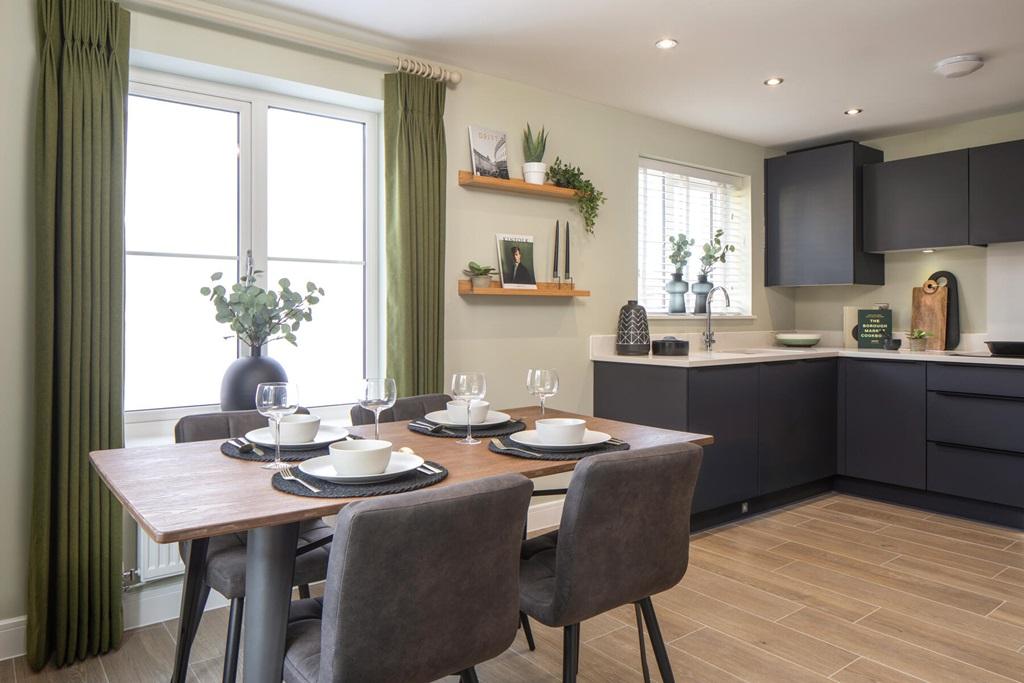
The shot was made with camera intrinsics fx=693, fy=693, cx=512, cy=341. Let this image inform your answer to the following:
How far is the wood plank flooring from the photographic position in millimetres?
2234

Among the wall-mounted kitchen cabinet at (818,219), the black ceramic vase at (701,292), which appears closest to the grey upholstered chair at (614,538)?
the black ceramic vase at (701,292)

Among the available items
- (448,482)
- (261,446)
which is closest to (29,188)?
(261,446)

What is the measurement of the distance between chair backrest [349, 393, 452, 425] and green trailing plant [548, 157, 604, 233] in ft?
5.20

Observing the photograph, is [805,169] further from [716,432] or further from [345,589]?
[345,589]

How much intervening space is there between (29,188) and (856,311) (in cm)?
471

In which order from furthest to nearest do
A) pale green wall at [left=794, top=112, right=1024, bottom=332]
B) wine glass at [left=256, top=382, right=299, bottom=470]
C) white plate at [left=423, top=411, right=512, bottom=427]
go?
pale green wall at [left=794, top=112, right=1024, bottom=332], white plate at [left=423, top=411, right=512, bottom=427], wine glass at [left=256, top=382, right=299, bottom=470]

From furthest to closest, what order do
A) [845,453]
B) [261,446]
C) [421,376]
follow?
1. [845,453]
2. [421,376]
3. [261,446]

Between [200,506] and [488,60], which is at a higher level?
[488,60]

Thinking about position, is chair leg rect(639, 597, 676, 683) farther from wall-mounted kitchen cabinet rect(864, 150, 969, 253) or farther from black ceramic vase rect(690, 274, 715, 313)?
wall-mounted kitchen cabinet rect(864, 150, 969, 253)

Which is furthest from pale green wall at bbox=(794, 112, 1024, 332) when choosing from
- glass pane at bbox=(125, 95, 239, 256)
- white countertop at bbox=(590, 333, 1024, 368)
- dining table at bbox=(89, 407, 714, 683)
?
glass pane at bbox=(125, 95, 239, 256)

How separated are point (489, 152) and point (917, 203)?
2710 millimetres

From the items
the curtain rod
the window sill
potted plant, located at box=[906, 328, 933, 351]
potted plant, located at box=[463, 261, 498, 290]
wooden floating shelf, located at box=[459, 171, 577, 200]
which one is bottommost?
potted plant, located at box=[906, 328, 933, 351]

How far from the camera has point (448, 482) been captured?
149 cm

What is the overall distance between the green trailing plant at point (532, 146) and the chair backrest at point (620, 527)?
7.34 ft
